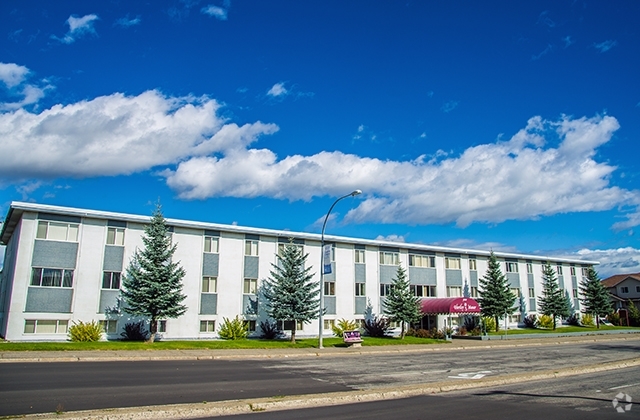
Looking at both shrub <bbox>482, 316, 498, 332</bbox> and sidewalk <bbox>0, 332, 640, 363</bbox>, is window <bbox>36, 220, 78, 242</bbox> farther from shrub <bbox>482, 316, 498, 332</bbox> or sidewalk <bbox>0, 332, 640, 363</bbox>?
shrub <bbox>482, 316, 498, 332</bbox>

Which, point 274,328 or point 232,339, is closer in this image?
point 232,339

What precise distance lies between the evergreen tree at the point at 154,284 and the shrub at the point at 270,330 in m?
7.92

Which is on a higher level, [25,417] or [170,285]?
[170,285]

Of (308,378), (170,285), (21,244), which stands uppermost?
(21,244)

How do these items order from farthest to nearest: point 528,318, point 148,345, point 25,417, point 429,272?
point 528,318 < point 429,272 < point 148,345 < point 25,417

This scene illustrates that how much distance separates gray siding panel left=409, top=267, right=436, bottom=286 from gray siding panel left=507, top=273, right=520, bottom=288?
12380 millimetres

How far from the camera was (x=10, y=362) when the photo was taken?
20.1 m

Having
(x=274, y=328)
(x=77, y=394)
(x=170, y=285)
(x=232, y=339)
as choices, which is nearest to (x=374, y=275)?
(x=274, y=328)

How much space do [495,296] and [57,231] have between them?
133 ft

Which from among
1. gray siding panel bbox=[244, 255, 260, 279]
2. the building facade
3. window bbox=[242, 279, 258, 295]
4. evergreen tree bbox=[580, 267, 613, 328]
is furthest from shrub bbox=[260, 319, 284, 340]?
evergreen tree bbox=[580, 267, 613, 328]

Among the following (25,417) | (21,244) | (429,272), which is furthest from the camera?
(429,272)

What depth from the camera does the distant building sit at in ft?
258

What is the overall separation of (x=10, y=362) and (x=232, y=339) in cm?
1715

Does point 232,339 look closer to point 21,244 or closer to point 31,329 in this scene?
point 31,329
